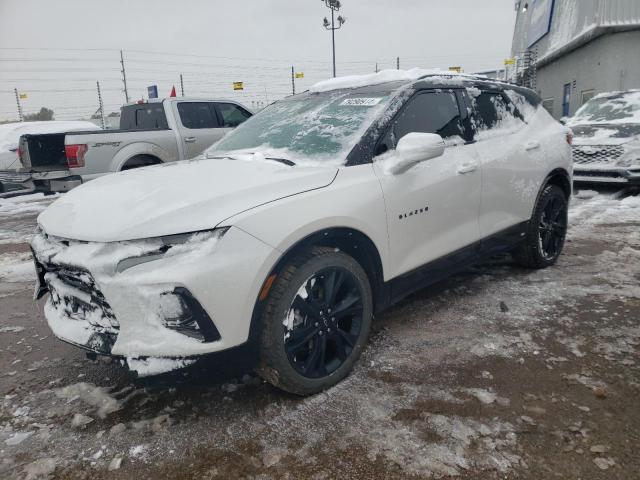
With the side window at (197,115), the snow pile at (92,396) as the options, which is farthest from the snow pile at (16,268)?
the side window at (197,115)

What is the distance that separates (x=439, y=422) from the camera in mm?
2283

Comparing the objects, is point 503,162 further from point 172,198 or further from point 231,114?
point 231,114

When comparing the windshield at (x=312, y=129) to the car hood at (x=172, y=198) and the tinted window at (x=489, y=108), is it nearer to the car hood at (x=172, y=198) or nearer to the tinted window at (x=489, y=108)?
the car hood at (x=172, y=198)

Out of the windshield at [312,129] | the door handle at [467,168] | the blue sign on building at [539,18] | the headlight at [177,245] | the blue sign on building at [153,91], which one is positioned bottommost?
the headlight at [177,245]

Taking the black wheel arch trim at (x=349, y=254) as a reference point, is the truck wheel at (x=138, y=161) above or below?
above

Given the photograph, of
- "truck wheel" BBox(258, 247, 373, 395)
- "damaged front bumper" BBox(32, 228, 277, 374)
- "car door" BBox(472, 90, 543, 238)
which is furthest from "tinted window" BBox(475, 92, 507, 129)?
"damaged front bumper" BBox(32, 228, 277, 374)

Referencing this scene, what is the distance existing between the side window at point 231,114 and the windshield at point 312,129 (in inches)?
202

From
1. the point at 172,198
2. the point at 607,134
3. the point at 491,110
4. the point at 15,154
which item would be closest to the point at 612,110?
the point at 607,134

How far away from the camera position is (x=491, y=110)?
3.83 meters

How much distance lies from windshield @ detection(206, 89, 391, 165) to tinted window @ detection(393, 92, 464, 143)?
18 cm

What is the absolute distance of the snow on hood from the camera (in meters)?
3.40

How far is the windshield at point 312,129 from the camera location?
113 inches

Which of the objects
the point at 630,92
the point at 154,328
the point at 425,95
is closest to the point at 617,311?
the point at 425,95

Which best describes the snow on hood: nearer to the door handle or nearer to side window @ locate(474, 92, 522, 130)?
side window @ locate(474, 92, 522, 130)
